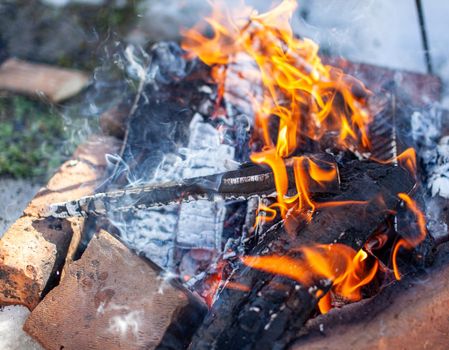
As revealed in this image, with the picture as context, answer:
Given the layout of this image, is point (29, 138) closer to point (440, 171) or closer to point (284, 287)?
point (284, 287)

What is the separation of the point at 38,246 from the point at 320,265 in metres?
1.35

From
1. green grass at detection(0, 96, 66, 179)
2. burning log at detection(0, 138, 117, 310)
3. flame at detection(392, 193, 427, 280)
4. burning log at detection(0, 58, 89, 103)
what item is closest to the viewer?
flame at detection(392, 193, 427, 280)

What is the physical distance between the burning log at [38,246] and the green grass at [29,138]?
32.3 inches

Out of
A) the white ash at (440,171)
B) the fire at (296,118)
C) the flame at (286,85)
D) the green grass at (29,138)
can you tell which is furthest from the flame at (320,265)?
the green grass at (29,138)

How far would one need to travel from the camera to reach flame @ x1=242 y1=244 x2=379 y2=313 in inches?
70.7

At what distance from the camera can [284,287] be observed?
175 cm

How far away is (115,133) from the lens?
3092mm

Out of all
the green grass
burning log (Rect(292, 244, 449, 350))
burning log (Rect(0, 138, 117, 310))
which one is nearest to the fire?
burning log (Rect(292, 244, 449, 350))

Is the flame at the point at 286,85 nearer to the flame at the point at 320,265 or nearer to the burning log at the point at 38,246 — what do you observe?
the flame at the point at 320,265

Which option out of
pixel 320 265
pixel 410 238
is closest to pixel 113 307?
pixel 320 265

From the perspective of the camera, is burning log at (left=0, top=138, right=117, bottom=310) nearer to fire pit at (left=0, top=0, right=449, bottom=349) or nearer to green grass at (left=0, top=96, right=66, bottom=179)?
fire pit at (left=0, top=0, right=449, bottom=349)

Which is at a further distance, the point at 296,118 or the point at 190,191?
the point at 296,118

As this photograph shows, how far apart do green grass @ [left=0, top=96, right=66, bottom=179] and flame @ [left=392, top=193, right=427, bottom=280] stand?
2.38 meters

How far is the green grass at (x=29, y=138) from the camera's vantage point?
133 inches
